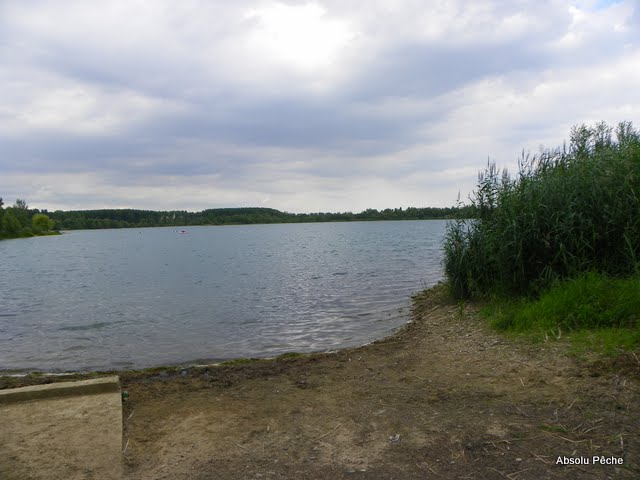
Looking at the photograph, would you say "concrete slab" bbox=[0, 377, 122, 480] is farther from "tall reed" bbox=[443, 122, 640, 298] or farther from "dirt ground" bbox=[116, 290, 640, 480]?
"tall reed" bbox=[443, 122, 640, 298]

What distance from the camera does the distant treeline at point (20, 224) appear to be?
3964 inches

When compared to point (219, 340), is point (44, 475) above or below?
above

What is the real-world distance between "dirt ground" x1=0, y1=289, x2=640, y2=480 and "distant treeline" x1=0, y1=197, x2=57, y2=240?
11543 centimetres

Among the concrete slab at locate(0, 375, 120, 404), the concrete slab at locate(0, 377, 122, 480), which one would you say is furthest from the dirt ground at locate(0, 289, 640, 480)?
the concrete slab at locate(0, 375, 120, 404)

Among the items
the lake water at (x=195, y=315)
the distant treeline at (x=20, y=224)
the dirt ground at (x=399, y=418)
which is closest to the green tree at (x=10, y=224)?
the distant treeline at (x=20, y=224)

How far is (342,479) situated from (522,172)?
362 inches

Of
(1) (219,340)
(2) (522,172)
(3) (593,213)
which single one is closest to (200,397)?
(1) (219,340)

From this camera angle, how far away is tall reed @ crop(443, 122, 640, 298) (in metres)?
8.27

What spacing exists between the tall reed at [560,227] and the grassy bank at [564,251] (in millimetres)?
19

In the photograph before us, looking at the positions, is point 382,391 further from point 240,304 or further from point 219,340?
point 240,304

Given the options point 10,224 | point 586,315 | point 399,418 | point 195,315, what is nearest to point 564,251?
point 586,315

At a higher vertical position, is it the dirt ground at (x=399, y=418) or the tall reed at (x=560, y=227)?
the tall reed at (x=560, y=227)

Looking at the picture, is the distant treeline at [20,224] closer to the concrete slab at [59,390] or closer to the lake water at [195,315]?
the lake water at [195,315]

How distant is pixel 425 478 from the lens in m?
3.56
